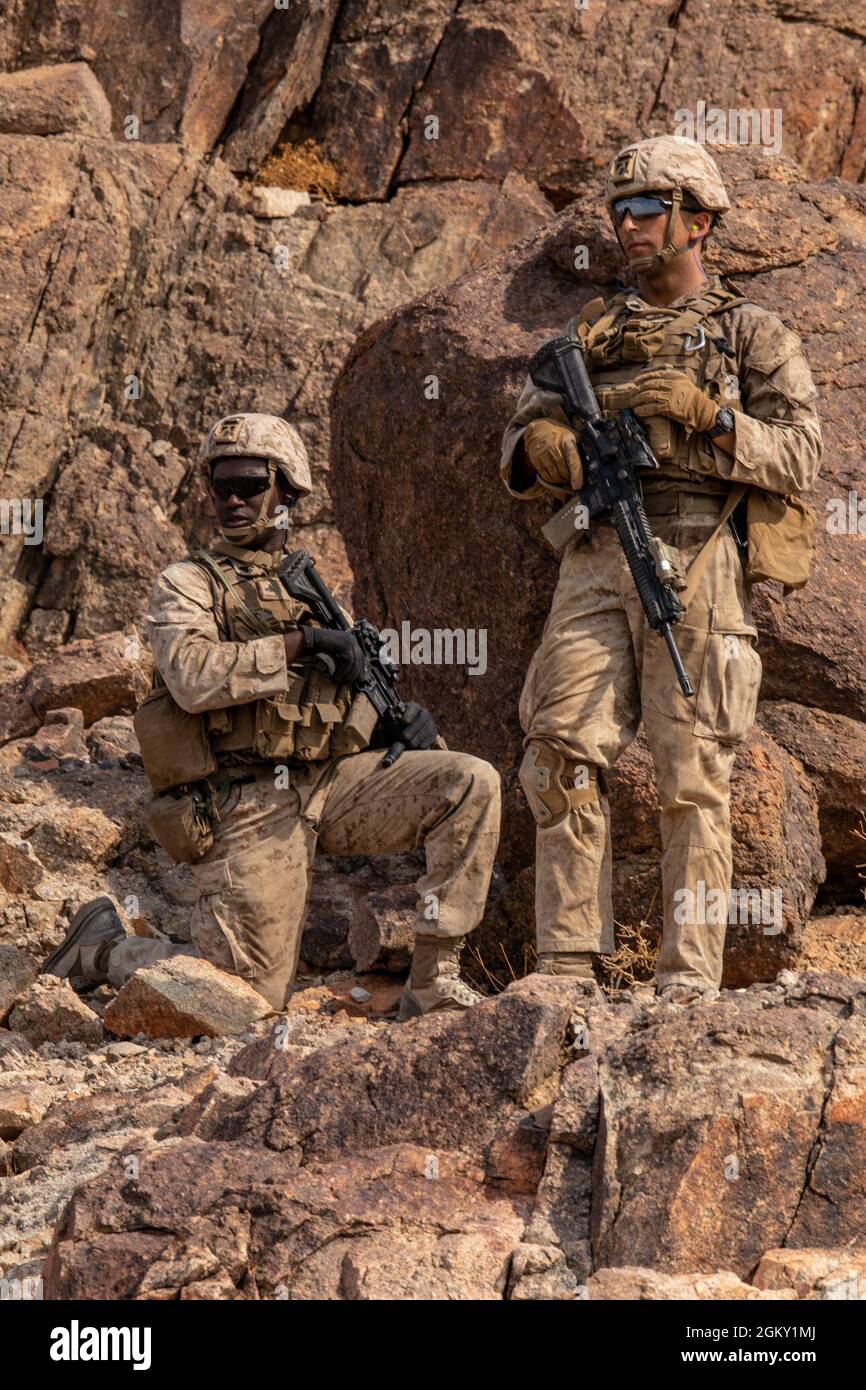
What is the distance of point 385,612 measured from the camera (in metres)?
8.85

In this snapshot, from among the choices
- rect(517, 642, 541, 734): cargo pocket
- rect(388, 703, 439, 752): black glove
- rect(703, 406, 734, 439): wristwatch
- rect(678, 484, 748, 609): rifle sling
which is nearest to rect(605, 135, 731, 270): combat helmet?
rect(703, 406, 734, 439): wristwatch

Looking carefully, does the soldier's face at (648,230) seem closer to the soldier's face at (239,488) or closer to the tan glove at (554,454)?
the tan glove at (554,454)

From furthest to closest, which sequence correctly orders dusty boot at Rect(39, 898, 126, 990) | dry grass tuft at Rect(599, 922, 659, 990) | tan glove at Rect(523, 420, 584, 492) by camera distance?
dusty boot at Rect(39, 898, 126, 990) < dry grass tuft at Rect(599, 922, 659, 990) < tan glove at Rect(523, 420, 584, 492)

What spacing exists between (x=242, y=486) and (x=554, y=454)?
1392 millimetres

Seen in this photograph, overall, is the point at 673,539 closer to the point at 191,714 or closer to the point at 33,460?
the point at 191,714

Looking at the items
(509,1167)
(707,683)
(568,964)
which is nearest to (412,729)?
(707,683)

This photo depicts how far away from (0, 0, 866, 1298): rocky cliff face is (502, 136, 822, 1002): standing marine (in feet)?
2.79

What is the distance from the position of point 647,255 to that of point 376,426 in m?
2.41

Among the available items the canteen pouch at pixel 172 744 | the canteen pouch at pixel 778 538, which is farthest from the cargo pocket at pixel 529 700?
the canteen pouch at pixel 172 744

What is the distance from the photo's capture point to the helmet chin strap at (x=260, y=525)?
7.27 meters

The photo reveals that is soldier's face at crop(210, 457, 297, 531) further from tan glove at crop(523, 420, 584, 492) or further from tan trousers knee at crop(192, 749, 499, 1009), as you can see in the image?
tan glove at crop(523, 420, 584, 492)

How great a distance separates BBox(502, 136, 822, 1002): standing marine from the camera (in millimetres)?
6039
